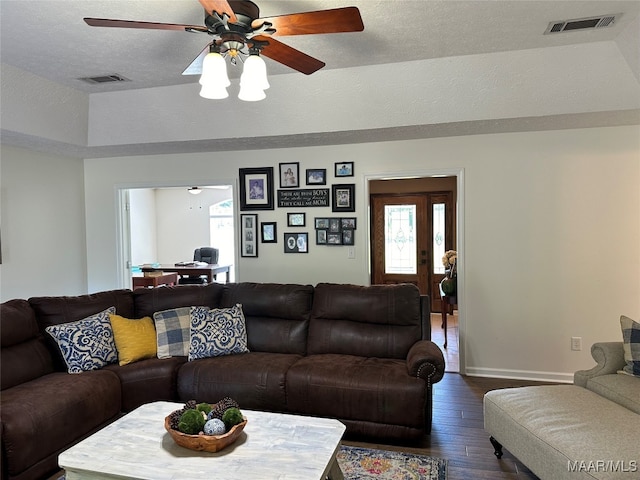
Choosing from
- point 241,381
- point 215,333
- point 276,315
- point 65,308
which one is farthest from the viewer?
point 276,315

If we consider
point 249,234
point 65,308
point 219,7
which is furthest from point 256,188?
point 219,7

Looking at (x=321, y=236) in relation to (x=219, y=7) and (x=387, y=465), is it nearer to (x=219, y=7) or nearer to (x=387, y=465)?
(x=387, y=465)

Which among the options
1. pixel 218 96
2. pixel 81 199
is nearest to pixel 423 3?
pixel 218 96

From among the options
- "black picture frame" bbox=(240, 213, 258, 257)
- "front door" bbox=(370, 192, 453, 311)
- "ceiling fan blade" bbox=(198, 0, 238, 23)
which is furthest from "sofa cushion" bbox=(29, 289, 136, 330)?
"front door" bbox=(370, 192, 453, 311)

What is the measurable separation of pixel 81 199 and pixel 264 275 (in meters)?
2.44

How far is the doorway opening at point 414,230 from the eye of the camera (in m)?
7.20

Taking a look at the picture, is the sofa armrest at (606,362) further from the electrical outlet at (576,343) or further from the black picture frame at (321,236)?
the black picture frame at (321,236)

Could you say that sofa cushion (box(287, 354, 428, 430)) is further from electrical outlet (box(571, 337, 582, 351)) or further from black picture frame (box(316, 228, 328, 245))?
electrical outlet (box(571, 337, 582, 351))

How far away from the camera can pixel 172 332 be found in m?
3.50

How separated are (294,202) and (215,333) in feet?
5.76

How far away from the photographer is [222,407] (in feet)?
6.87

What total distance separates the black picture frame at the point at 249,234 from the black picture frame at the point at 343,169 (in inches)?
40.4

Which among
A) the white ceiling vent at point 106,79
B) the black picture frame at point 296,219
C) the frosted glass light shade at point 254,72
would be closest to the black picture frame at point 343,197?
the black picture frame at point 296,219

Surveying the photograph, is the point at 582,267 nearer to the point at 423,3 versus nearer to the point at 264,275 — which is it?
the point at 423,3
